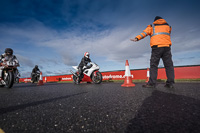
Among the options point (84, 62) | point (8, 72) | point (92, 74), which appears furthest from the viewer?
point (84, 62)

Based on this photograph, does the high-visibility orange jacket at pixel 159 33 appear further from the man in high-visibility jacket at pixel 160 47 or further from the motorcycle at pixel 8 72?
the motorcycle at pixel 8 72

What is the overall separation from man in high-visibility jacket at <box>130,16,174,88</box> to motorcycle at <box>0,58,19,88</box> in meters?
5.90

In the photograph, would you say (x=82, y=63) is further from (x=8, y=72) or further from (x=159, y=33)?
(x=159, y=33)

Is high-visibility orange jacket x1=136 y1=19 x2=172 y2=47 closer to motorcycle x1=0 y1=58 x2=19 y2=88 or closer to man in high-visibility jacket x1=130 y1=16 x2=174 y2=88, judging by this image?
man in high-visibility jacket x1=130 y1=16 x2=174 y2=88

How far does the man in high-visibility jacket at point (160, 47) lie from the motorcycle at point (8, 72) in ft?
19.3

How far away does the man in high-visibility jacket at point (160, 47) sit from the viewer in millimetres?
4082

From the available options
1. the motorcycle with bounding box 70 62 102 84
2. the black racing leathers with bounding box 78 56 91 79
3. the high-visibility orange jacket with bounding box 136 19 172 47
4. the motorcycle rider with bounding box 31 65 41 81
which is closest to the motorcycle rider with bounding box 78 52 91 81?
the black racing leathers with bounding box 78 56 91 79

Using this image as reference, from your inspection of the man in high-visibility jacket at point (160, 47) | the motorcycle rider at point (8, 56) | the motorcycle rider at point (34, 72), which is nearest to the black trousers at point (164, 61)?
the man in high-visibility jacket at point (160, 47)

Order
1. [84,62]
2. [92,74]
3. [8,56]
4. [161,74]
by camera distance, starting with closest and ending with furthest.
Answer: [8,56] < [92,74] < [84,62] < [161,74]

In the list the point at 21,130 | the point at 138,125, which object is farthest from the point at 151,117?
the point at 21,130

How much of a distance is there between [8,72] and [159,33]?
6.66 m

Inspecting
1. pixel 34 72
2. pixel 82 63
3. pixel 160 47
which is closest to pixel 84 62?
pixel 82 63

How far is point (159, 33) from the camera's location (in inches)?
163

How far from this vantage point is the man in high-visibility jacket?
408cm
